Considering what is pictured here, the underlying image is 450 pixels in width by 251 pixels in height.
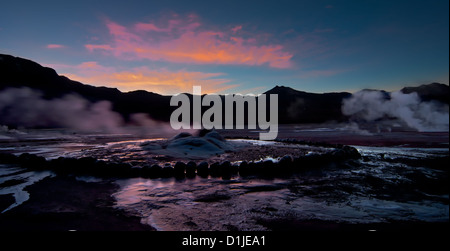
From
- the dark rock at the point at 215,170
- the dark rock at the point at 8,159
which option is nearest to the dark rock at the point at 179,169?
the dark rock at the point at 215,170

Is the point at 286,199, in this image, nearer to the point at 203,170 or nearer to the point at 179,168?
the point at 203,170

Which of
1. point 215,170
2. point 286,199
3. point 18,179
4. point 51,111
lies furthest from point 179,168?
point 51,111

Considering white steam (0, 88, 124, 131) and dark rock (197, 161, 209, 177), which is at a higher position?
white steam (0, 88, 124, 131)

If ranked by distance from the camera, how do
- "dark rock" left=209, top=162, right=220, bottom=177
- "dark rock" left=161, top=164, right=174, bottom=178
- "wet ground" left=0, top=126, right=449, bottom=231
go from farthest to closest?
"dark rock" left=209, top=162, right=220, bottom=177 → "dark rock" left=161, top=164, right=174, bottom=178 → "wet ground" left=0, top=126, right=449, bottom=231

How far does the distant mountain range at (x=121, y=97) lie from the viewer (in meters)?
71.2

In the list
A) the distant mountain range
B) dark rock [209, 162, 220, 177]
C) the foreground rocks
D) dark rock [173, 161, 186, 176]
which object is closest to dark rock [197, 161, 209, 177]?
the foreground rocks

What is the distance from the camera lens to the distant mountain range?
2805 inches

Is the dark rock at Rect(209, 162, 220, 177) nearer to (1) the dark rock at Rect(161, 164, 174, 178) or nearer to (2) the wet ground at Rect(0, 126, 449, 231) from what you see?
(2) the wet ground at Rect(0, 126, 449, 231)

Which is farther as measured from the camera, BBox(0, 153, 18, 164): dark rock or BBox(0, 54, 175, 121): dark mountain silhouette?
BBox(0, 54, 175, 121): dark mountain silhouette

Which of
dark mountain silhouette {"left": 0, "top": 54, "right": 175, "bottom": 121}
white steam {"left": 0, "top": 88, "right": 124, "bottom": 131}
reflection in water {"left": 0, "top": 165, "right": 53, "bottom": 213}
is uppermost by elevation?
dark mountain silhouette {"left": 0, "top": 54, "right": 175, "bottom": 121}

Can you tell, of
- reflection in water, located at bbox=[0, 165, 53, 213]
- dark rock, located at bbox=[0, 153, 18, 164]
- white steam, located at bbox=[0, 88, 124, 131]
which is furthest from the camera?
white steam, located at bbox=[0, 88, 124, 131]

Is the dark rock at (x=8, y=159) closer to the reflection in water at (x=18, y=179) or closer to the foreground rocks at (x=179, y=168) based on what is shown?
the reflection in water at (x=18, y=179)
